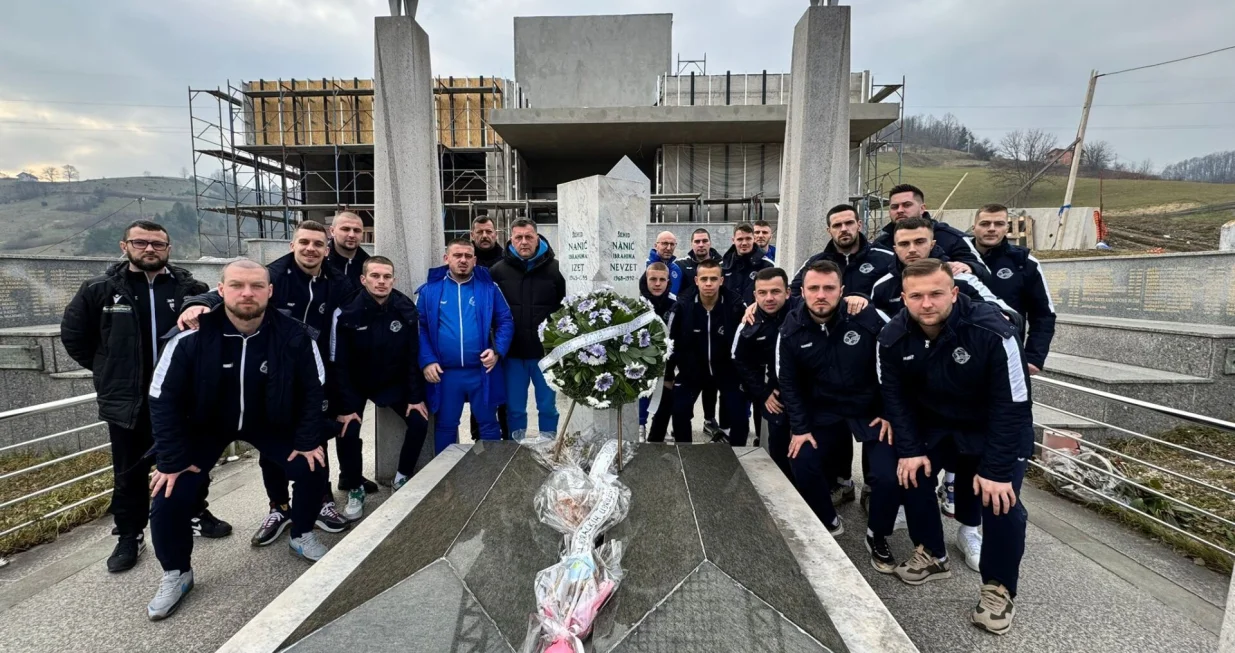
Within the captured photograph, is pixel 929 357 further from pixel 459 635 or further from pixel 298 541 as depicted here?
pixel 298 541

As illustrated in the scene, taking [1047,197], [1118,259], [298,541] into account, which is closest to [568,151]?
[1118,259]

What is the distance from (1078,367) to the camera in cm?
651

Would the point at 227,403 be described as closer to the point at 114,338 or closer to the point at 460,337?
the point at 114,338

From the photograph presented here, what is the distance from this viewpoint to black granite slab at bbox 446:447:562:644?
2186 millimetres

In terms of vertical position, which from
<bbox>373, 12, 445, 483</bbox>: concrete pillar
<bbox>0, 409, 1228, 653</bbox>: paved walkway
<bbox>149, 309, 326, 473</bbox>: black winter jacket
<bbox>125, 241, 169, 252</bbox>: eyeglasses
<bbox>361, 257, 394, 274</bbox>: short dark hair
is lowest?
<bbox>0, 409, 1228, 653</bbox>: paved walkway

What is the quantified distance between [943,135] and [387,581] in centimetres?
8915

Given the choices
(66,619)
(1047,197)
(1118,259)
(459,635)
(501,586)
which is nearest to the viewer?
(459,635)

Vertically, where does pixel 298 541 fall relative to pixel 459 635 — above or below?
below

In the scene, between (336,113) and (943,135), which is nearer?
(336,113)

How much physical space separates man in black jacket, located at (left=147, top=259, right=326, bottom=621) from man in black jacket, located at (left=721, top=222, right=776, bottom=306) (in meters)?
3.89

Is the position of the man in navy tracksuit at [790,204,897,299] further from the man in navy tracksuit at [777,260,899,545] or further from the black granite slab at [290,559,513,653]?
the black granite slab at [290,559,513,653]

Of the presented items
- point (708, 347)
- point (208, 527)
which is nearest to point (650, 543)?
point (708, 347)

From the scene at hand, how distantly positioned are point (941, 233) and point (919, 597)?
2.59 m

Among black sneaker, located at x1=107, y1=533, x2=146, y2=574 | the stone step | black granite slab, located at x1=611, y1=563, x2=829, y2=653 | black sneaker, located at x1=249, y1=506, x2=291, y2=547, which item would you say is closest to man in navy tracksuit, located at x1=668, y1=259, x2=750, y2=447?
black granite slab, located at x1=611, y1=563, x2=829, y2=653
